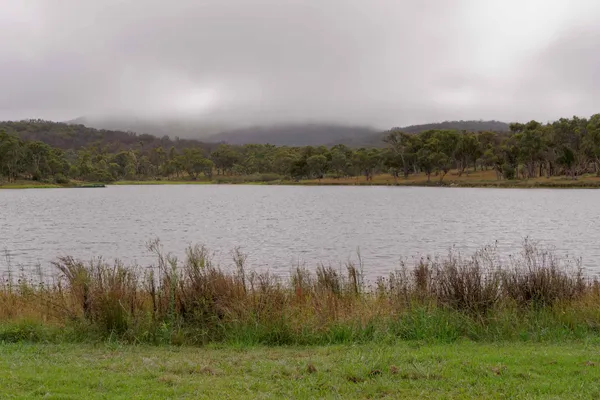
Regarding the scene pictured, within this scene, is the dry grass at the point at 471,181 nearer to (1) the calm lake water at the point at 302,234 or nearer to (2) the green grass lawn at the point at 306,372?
(1) the calm lake water at the point at 302,234

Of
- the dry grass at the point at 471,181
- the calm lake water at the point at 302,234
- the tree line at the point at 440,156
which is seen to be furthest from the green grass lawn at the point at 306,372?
the tree line at the point at 440,156

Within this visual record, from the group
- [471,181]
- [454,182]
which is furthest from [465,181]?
[454,182]

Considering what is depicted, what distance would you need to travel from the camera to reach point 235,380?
796 centimetres

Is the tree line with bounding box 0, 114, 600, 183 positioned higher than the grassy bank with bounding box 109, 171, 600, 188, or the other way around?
the tree line with bounding box 0, 114, 600, 183

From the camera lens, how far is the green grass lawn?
7340 mm

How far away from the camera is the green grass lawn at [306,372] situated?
7340 mm

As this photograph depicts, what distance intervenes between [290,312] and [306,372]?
4116 millimetres

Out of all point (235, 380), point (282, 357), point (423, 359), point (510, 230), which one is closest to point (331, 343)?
point (282, 357)

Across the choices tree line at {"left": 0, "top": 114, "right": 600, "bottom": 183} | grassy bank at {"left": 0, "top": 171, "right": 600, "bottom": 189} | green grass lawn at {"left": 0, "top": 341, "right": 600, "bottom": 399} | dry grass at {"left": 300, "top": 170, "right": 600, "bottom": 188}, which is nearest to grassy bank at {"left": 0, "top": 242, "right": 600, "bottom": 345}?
green grass lawn at {"left": 0, "top": 341, "right": 600, "bottom": 399}

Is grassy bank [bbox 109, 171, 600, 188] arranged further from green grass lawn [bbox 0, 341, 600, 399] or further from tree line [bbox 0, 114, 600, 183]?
green grass lawn [bbox 0, 341, 600, 399]

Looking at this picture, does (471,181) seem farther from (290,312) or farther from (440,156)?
(290,312)

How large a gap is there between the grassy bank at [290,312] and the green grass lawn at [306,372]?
3.29 feet

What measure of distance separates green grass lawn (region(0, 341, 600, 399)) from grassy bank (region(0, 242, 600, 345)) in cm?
100

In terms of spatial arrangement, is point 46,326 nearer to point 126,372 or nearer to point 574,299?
point 126,372
